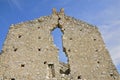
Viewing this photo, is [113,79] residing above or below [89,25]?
below

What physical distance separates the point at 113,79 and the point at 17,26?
28.0ft

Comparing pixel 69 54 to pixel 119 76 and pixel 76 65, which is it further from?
pixel 119 76

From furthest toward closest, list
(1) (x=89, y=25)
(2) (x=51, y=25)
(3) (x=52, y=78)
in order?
(1) (x=89, y=25)
(2) (x=51, y=25)
(3) (x=52, y=78)

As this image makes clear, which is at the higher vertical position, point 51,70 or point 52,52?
point 52,52

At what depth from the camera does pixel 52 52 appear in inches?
643

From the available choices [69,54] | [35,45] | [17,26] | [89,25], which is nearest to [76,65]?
[69,54]

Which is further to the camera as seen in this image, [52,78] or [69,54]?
[69,54]

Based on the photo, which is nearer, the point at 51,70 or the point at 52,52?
the point at 51,70

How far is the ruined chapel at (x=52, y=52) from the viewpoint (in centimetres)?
1570

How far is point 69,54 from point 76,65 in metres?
0.99

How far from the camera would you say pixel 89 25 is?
63.5 feet

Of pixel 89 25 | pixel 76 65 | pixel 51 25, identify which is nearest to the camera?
pixel 76 65

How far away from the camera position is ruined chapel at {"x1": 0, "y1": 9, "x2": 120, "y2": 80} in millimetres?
15695

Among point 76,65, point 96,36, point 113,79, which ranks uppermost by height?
point 96,36
